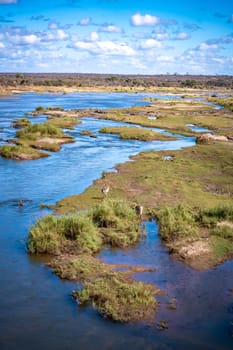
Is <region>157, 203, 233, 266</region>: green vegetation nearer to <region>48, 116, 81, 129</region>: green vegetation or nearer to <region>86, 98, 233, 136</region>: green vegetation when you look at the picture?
<region>86, 98, 233, 136</region>: green vegetation

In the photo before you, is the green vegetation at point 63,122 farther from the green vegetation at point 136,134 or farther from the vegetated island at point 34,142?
the green vegetation at point 136,134

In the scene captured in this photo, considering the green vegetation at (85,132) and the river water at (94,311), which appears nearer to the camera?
the river water at (94,311)

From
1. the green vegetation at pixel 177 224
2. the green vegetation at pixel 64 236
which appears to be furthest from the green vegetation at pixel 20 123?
the green vegetation at pixel 64 236

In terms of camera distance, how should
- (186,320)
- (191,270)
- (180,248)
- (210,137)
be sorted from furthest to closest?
(210,137) < (180,248) < (191,270) < (186,320)

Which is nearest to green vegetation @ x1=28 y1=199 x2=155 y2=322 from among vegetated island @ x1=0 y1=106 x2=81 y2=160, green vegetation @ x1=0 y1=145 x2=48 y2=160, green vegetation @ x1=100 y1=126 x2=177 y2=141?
green vegetation @ x1=0 y1=145 x2=48 y2=160

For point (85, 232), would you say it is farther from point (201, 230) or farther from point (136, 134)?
point (136, 134)

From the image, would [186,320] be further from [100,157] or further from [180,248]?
[100,157]

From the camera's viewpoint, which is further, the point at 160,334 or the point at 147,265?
the point at 147,265

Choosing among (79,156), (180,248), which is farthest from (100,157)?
(180,248)
